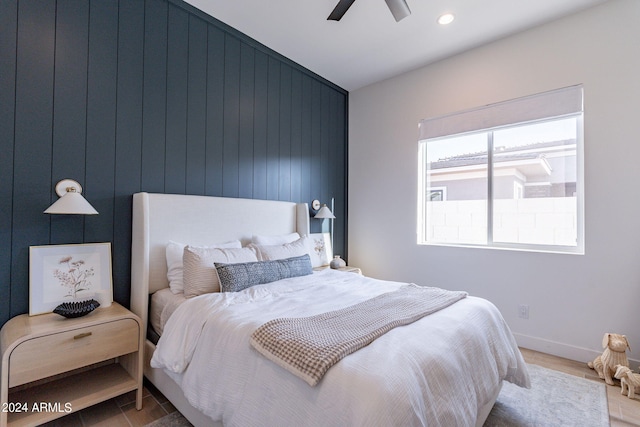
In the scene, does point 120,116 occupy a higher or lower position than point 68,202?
higher

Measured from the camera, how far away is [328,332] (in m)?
1.33

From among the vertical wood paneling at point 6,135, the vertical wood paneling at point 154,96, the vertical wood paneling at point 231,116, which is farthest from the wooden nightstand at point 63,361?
the vertical wood paneling at point 231,116

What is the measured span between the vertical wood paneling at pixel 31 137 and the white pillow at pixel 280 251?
1.43 m

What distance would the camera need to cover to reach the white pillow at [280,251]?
8.48 feet

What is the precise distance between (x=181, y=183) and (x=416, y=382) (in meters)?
2.25

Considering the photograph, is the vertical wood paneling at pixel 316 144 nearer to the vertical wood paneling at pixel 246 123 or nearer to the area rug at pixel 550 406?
the vertical wood paneling at pixel 246 123

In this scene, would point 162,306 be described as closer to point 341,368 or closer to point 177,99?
point 341,368

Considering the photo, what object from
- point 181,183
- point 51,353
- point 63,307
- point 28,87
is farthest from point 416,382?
point 28,87

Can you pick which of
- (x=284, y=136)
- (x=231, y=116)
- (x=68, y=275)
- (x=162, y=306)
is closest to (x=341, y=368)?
(x=162, y=306)

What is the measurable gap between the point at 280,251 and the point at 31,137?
1.84 metres

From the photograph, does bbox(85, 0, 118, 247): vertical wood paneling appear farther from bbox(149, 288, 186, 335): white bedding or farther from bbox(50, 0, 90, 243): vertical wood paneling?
bbox(149, 288, 186, 335): white bedding

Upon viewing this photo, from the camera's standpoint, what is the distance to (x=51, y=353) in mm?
1541

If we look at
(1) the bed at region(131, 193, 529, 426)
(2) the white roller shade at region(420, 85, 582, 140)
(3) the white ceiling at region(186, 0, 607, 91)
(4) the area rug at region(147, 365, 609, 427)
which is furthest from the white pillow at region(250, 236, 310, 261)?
(3) the white ceiling at region(186, 0, 607, 91)

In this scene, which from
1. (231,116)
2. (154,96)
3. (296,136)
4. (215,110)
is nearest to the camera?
(154,96)
